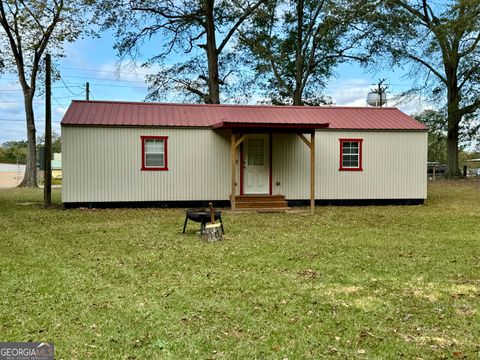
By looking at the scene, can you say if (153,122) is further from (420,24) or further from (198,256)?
(420,24)

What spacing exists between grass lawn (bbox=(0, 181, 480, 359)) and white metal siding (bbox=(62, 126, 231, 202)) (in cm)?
420

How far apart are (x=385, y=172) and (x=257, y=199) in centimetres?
489

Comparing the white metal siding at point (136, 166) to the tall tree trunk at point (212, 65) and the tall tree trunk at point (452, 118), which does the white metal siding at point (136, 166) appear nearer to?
the tall tree trunk at point (212, 65)

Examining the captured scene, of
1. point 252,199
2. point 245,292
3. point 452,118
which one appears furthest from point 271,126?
point 452,118

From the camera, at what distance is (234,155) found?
12828mm

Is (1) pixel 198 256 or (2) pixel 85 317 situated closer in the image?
(2) pixel 85 317

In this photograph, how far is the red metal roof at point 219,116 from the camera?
14031 millimetres

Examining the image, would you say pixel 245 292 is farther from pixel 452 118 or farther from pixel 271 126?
pixel 452 118

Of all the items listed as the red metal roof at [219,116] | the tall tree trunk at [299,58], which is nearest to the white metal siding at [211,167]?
the red metal roof at [219,116]

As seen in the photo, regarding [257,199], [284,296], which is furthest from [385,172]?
[284,296]

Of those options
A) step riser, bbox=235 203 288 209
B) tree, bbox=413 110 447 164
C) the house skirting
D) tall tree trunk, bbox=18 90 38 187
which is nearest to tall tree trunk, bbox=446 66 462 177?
tree, bbox=413 110 447 164

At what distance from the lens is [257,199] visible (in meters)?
13.7

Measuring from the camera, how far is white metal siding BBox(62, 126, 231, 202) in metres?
13.5

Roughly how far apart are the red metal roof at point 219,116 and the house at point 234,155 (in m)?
0.03
